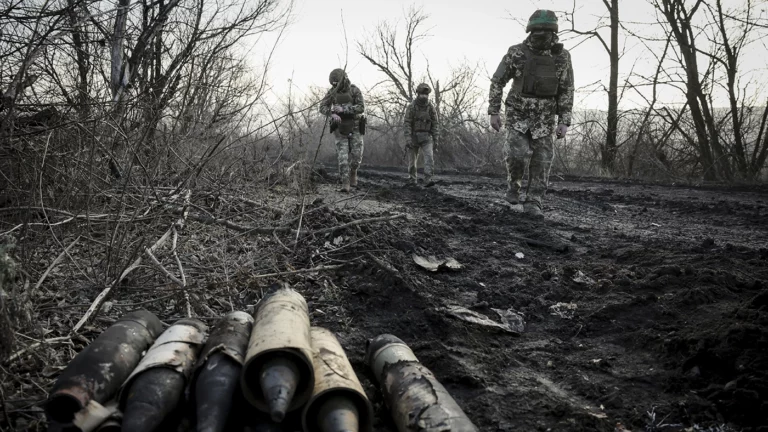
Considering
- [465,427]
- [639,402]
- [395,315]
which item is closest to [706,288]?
[639,402]

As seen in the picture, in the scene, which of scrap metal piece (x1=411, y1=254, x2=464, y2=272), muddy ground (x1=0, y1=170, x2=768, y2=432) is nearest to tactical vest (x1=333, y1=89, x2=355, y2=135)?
muddy ground (x1=0, y1=170, x2=768, y2=432)

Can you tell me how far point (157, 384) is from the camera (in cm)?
176

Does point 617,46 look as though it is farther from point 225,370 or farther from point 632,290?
point 225,370

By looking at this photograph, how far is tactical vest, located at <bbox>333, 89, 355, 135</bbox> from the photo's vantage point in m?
9.23

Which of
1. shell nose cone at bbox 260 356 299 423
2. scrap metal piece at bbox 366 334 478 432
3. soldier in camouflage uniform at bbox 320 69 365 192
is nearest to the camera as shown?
shell nose cone at bbox 260 356 299 423

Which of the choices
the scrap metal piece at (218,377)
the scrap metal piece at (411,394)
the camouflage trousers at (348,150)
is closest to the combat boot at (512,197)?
the camouflage trousers at (348,150)

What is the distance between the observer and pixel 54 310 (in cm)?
273

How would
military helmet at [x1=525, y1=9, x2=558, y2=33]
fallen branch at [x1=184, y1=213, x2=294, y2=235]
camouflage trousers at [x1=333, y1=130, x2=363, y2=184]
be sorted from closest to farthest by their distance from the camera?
fallen branch at [x1=184, y1=213, x2=294, y2=235] < military helmet at [x1=525, y1=9, x2=558, y2=33] < camouflage trousers at [x1=333, y1=130, x2=363, y2=184]

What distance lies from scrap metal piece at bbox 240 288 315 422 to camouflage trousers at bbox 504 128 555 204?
205 inches

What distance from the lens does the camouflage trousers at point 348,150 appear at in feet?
31.4

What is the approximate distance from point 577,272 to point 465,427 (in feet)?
9.01

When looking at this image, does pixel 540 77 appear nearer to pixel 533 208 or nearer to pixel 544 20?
pixel 544 20

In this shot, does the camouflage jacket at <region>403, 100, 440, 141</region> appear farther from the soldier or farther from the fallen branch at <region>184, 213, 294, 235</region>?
the fallen branch at <region>184, 213, 294, 235</region>

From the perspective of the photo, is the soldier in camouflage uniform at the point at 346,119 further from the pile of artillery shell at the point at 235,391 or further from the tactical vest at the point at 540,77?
the pile of artillery shell at the point at 235,391
